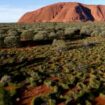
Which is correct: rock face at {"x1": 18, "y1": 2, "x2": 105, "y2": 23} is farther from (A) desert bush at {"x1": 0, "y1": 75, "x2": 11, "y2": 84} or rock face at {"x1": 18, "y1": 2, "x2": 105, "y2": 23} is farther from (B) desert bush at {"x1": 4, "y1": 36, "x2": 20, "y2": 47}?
(A) desert bush at {"x1": 0, "y1": 75, "x2": 11, "y2": 84}

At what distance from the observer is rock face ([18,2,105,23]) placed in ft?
510

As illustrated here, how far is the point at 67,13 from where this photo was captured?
158m

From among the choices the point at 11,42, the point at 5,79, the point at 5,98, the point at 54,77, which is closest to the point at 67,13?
the point at 11,42

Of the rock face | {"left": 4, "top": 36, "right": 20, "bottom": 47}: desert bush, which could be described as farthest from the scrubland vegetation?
the rock face

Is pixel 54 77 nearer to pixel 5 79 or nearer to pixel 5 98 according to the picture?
pixel 5 79

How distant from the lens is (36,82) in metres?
19.0

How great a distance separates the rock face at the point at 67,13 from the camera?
156 m

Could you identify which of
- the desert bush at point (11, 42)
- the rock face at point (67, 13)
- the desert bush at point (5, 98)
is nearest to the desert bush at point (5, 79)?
the desert bush at point (5, 98)

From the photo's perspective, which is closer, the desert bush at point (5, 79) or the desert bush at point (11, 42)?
the desert bush at point (5, 79)

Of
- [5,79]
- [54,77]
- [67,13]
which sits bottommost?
[67,13]

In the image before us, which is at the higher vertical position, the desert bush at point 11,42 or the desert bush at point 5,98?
the desert bush at point 5,98

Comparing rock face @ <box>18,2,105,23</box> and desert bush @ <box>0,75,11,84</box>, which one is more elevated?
desert bush @ <box>0,75,11,84</box>

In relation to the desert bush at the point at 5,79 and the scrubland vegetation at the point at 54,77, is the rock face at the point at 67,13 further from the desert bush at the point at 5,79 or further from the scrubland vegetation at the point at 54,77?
the desert bush at the point at 5,79

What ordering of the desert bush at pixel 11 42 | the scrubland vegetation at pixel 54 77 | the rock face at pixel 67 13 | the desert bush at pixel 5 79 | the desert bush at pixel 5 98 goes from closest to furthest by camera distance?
the desert bush at pixel 5 98, the scrubland vegetation at pixel 54 77, the desert bush at pixel 5 79, the desert bush at pixel 11 42, the rock face at pixel 67 13
